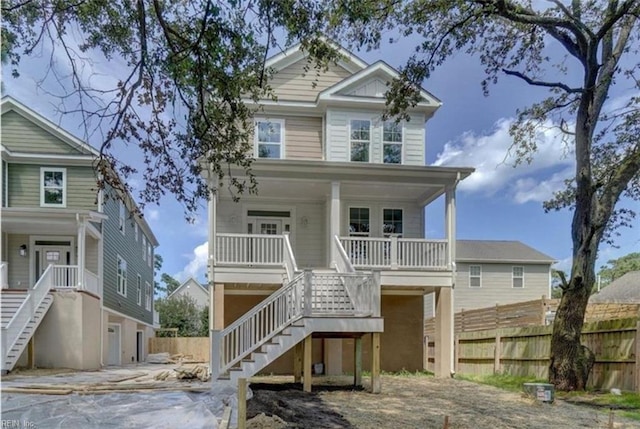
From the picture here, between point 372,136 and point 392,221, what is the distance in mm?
2597

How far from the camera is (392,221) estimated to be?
14031mm

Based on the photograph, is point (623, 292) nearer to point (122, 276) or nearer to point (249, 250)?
point (249, 250)

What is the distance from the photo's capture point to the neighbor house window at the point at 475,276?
22938 mm

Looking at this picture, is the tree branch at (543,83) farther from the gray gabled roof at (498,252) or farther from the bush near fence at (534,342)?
the gray gabled roof at (498,252)

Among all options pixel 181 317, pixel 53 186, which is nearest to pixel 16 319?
pixel 53 186

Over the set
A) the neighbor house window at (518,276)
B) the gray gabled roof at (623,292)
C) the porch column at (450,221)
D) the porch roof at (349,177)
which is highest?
the porch roof at (349,177)

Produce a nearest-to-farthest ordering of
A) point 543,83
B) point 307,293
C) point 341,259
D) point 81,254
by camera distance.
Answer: point 307,293
point 543,83
point 341,259
point 81,254

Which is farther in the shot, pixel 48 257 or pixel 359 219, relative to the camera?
pixel 48 257

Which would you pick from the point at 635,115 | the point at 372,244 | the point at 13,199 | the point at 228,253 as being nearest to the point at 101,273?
the point at 13,199

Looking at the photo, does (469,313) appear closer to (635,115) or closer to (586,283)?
(586,283)

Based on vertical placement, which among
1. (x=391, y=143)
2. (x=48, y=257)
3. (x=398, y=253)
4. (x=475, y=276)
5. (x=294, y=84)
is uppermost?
(x=294, y=84)

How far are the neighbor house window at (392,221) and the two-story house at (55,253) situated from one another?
749 cm

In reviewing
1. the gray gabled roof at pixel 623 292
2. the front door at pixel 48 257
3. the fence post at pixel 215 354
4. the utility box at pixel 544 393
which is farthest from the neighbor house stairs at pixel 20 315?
the gray gabled roof at pixel 623 292

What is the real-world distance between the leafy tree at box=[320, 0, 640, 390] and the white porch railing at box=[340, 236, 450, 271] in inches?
122
